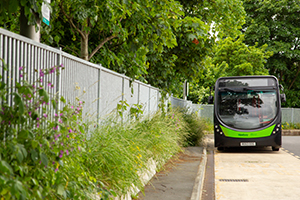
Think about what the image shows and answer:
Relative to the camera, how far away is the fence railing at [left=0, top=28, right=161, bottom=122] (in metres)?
3.79

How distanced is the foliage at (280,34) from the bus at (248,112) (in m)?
21.4

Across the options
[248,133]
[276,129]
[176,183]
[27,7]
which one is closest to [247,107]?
[248,133]

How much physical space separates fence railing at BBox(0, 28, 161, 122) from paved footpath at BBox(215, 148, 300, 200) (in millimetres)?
2886

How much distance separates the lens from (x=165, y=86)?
16.0 metres

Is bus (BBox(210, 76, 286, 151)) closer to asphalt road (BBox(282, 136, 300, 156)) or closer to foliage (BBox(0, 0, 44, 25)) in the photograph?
asphalt road (BBox(282, 136, 300, 156))

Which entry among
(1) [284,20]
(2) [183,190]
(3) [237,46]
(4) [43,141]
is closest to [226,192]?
(2) [183,190]

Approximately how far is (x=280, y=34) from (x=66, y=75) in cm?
3430

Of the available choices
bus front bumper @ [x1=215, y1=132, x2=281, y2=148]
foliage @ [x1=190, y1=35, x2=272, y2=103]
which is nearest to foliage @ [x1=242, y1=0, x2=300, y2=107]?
foliage @ [x1=190, y1=35, x2=272, y2=103]

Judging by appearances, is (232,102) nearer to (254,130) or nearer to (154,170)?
(254,130)

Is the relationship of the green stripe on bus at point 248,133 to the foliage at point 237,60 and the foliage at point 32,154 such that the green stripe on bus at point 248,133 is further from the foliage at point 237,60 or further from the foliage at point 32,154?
the foliage at point 237,60

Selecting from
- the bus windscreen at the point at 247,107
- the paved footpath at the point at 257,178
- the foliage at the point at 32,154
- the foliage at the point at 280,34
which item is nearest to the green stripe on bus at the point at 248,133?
the bus windscreen at the point at 247,107

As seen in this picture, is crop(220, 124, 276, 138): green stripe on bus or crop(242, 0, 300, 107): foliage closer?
crop(220, 124, 276, 138): green stripe on bus

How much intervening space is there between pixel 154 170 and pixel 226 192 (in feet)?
5.03

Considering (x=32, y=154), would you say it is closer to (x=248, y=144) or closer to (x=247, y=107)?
(x=248, y=144)
